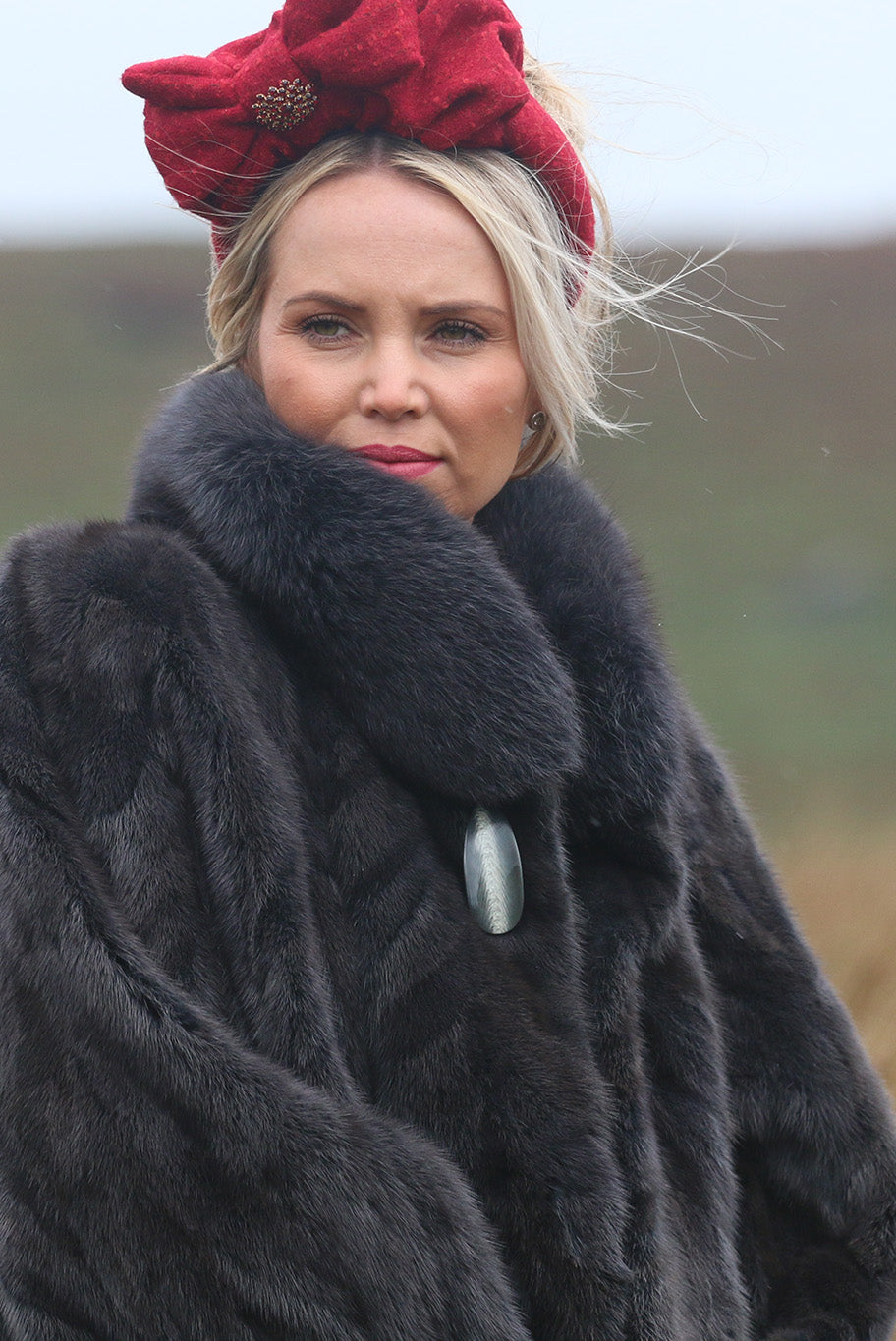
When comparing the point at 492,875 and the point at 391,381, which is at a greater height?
the point at 391,381

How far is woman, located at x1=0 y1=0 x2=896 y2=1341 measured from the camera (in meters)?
1.12

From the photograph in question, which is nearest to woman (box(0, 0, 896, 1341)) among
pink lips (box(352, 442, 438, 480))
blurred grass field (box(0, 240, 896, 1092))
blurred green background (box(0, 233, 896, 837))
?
pink lips (box(352, 442, 438, 480))

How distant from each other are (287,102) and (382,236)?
194 mm

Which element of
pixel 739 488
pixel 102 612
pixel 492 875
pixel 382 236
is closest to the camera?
pixel 102 612

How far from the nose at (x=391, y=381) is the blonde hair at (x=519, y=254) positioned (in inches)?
6.4

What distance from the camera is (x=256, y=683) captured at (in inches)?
52.5

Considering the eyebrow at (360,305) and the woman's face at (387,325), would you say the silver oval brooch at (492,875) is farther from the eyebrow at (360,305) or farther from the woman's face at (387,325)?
the eyebrow at (360,305)

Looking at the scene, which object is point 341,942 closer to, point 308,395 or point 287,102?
point 308,395

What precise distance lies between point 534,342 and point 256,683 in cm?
57

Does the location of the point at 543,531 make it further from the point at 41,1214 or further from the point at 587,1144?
the point at 41,1214

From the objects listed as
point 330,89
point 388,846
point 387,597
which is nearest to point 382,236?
point 330,89

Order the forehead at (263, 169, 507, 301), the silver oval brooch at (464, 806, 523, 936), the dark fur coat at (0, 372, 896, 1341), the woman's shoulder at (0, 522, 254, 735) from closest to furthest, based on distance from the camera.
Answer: the dark fur coat at (0, 372, 896, 1341), the woman's shoulder at (0, 522, 254, 735), the silver oval brooch at (464, 806, 523, 936), the forehead at (263, 169, 507, 301)

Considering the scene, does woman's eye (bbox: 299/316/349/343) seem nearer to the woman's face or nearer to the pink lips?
the woman's face

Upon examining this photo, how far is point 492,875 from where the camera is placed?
138 cm
